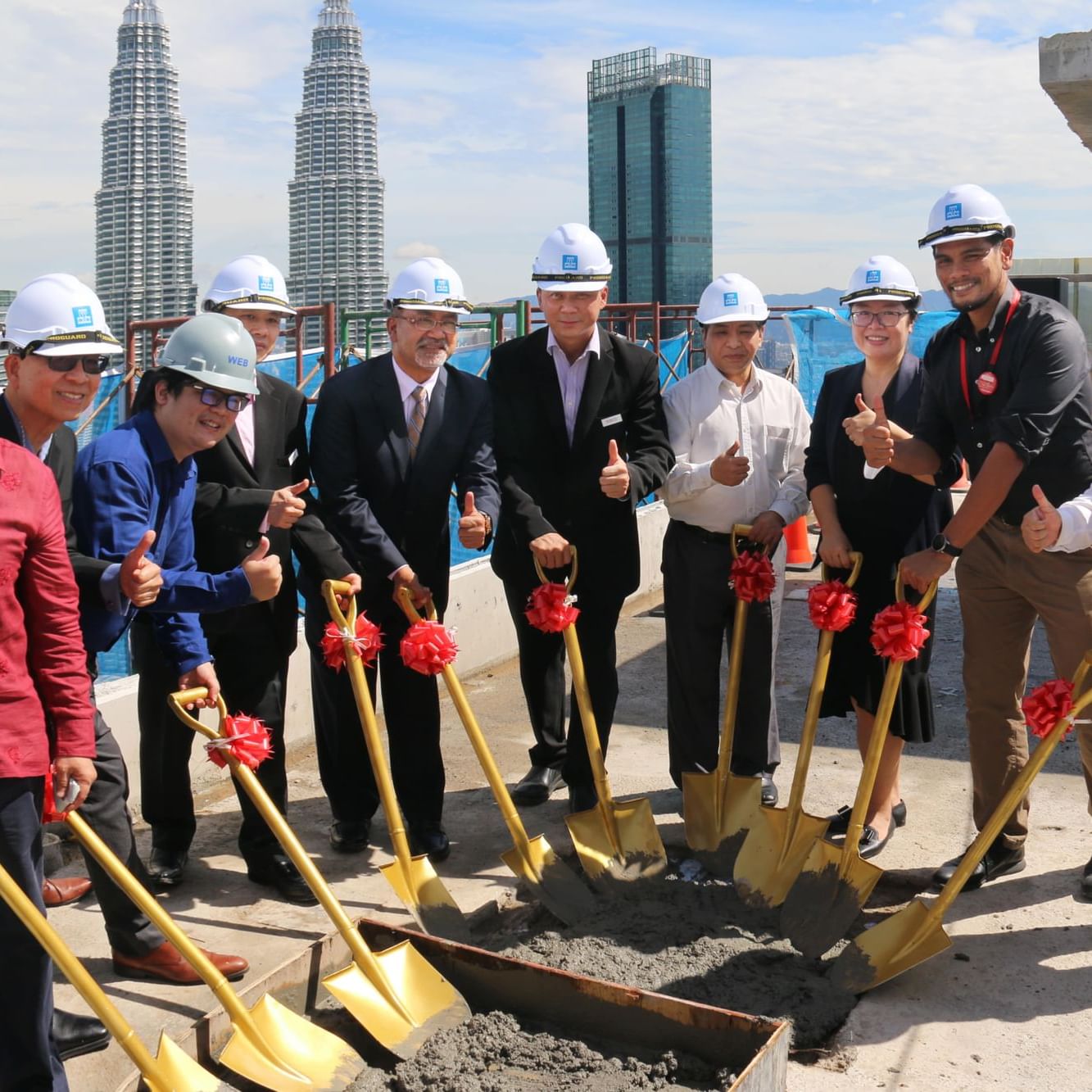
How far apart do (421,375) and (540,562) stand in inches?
31.7

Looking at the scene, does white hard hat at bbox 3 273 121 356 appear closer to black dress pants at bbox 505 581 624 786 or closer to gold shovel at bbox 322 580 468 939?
gold shovel at bbox 322 580 468 939

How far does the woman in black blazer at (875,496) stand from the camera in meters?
4.27

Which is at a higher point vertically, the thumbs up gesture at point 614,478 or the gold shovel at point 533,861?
the thumbs up gesture at point 614,478

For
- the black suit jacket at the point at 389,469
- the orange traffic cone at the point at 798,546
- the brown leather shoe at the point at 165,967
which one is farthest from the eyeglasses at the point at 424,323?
the orange traffic cone at the point at 798,546

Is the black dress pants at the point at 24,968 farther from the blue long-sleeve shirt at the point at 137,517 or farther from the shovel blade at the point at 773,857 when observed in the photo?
the shovel blade at the point at 773,857

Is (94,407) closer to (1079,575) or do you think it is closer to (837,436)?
(837,436)

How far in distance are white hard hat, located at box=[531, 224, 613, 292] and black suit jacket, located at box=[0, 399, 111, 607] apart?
1817 millimetres

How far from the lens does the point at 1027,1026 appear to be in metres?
3.31

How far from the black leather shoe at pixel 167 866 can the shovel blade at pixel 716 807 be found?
5.93 ft

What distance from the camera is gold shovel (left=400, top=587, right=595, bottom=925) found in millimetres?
3900

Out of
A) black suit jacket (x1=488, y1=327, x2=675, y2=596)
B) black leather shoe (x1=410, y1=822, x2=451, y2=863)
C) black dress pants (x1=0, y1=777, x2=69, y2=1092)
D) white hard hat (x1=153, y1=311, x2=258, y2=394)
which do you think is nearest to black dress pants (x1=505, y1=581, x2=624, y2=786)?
→ black suit jacket (x1=488, y1=327, x2=675, y2=596)

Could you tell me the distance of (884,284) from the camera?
427 centimetres

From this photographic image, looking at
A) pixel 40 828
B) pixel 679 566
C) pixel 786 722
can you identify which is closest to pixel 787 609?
pixel 786 722

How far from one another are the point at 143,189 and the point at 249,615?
72.6 m
